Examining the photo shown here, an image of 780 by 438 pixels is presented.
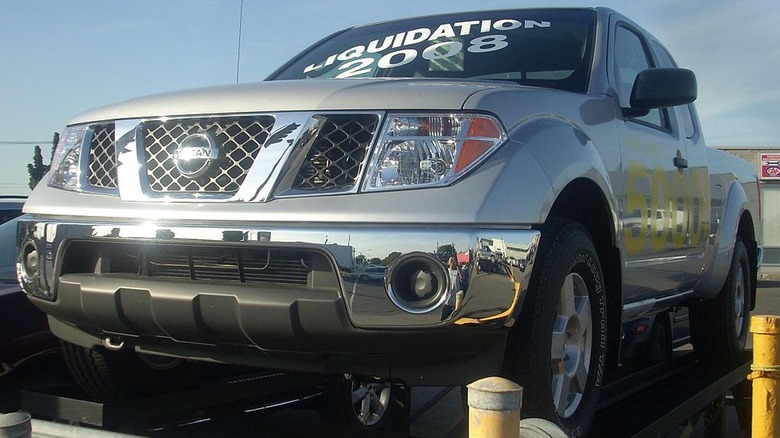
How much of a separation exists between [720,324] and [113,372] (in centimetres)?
349

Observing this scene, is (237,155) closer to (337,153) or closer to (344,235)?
(337,153)

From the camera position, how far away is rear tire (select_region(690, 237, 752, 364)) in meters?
5.21

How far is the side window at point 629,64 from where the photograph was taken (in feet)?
12.9

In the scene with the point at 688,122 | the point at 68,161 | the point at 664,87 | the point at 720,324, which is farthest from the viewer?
the point at 720,324

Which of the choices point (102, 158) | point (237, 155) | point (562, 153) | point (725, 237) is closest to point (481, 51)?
point (562, 153)

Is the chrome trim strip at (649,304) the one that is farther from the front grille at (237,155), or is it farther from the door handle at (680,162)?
the front grille at (237,155)

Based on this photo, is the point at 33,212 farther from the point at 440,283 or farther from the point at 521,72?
the point at 521,72

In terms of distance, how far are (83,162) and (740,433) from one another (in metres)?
4.03

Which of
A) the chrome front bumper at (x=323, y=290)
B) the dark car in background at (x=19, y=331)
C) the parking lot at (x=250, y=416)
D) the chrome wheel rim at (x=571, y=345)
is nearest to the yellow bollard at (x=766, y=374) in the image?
the parking lot at (x=250, y=416)

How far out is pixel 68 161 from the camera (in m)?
3.14

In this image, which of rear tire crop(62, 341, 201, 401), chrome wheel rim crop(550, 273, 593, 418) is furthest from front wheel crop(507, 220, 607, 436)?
rear tire crop(62, 341, 201, 401)

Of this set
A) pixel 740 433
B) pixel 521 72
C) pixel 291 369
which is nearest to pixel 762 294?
pixel 740 433

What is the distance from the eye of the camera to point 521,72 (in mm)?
3697

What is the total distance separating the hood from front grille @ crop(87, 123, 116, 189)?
80mm
